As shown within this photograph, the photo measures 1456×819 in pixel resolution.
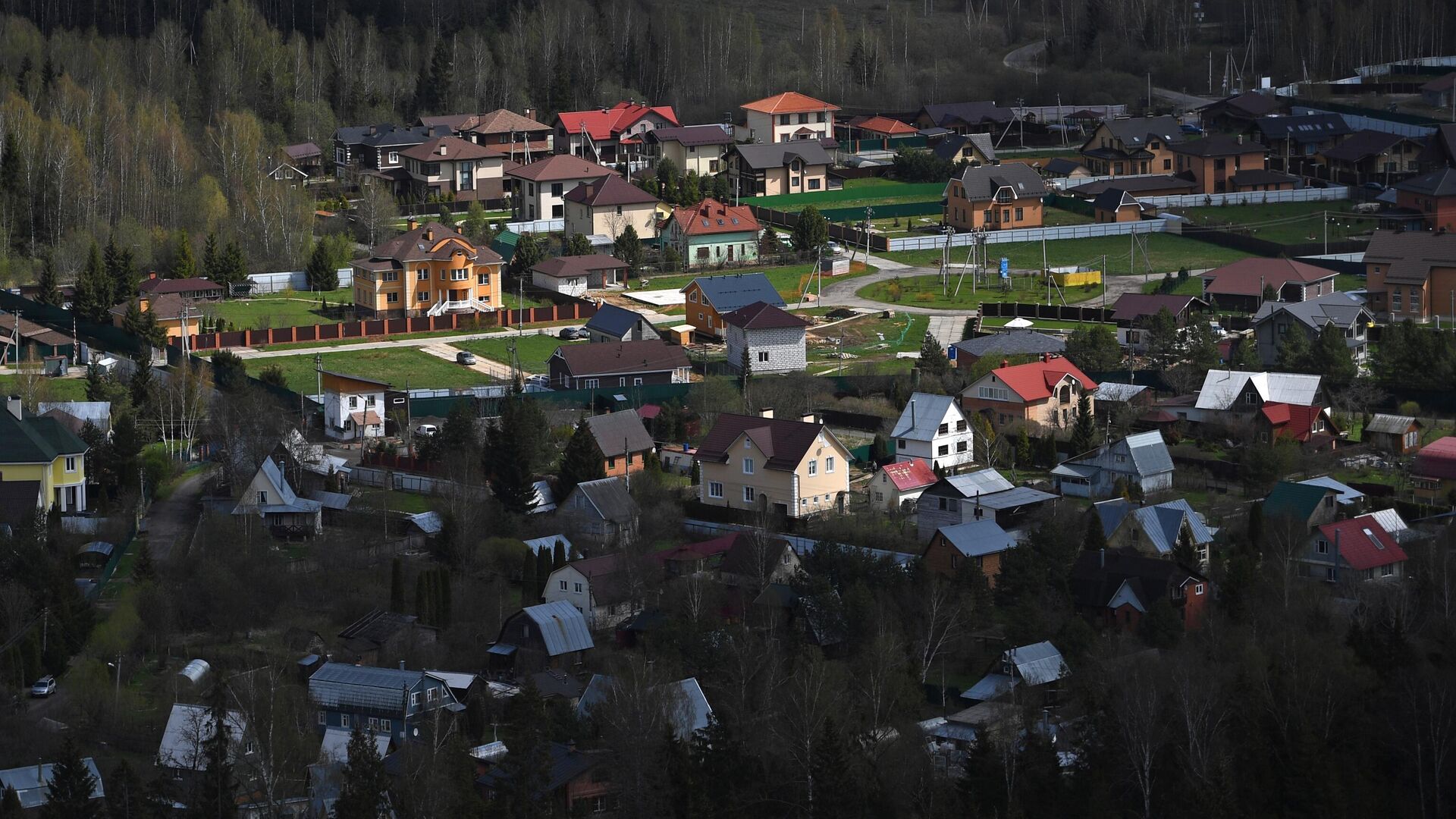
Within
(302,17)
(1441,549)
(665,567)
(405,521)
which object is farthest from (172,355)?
(302,17)

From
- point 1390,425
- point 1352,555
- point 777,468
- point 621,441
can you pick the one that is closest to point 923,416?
point 777,468

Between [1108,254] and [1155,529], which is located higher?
[1108,254]

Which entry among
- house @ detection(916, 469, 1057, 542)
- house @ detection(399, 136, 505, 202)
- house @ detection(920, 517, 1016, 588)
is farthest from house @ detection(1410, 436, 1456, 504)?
house @ detection(399, 136, 505, 202)

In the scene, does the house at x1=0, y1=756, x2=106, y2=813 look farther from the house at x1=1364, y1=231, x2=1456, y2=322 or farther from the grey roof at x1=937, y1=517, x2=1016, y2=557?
the house at x1=1364, y1=231, x2=1456, y2=322

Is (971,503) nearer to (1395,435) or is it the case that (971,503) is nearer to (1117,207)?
(1395,435)

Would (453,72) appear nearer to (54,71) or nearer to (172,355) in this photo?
(54,71)

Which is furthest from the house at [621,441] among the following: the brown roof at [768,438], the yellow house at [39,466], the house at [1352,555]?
the house at [1352,555]

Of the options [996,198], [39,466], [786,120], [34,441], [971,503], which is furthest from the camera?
[786,120]
